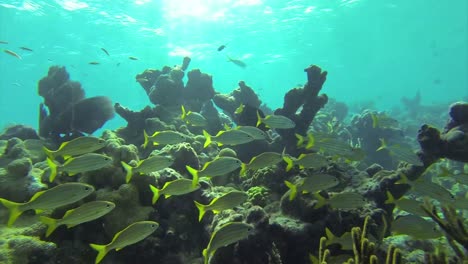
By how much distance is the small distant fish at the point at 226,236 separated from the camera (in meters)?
4.15

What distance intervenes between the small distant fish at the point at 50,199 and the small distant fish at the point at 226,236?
6.07 feet

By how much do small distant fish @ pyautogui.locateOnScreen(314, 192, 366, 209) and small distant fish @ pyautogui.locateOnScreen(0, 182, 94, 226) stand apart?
3.58 metres

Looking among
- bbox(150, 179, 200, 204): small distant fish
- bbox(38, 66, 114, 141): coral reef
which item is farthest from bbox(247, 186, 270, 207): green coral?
bbox(38, 66, 114, 141): coral reef

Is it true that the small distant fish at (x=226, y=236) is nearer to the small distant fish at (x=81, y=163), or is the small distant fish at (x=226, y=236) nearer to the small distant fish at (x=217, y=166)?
the small distant fish at (x=217, y=166)

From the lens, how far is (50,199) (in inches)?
164

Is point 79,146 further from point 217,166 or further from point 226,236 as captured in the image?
point 226,236

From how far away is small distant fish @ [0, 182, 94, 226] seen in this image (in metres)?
4.10

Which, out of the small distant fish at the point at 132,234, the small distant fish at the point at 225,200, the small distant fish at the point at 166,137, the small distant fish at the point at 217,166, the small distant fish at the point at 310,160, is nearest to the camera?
the small distant fish at the point at 132,234

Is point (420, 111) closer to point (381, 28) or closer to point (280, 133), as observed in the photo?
point (381, 28)

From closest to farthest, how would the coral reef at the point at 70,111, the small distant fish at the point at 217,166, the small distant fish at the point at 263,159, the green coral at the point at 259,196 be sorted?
1. the small distant fish at the point at 217,166
2. the small distant fish at the point at 263,159
3. the green coral at the point at 259,196
4. the coral reef at the point at 70,111

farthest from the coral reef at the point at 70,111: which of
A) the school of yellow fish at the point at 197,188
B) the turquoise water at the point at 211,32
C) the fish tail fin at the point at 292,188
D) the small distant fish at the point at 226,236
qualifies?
the turquoise water at the point at 211,32

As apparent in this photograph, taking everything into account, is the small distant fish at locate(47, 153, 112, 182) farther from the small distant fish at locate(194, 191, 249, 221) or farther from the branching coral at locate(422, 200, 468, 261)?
the branching coral at locate(422, 200, 468, 261)

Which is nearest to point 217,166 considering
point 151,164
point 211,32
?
point 151,164

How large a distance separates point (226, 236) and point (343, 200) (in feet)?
7.09
